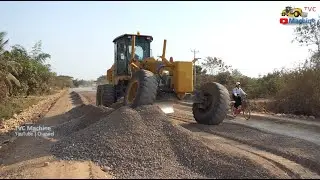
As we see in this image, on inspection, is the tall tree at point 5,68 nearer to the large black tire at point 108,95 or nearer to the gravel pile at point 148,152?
the large black tire at point 108,95

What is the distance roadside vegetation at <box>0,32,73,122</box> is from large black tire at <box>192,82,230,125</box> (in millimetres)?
8383

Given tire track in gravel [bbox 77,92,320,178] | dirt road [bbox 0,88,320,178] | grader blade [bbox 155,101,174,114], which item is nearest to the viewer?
dirt road [bbox 0,88,320,178]

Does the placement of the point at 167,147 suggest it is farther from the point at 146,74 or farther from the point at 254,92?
the point at 254,92

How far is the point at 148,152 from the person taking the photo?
317 inches

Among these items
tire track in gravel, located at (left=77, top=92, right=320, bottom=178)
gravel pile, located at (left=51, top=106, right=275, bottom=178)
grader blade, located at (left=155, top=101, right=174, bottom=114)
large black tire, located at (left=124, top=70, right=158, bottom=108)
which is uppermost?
large black tire, located at (left=124, top=70, right=158, bottom=108)

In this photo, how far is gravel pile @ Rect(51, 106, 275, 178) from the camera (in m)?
7.19

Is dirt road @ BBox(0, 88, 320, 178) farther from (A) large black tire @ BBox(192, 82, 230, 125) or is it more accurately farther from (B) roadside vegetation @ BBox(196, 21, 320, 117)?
(B) roadside vegetation @ BBox(196, 21, 320, 117)

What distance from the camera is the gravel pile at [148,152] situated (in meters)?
7.19

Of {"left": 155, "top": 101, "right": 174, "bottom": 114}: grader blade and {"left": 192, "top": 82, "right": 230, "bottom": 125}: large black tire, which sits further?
{"left": 155, "top": 101, "right": 174, "bottom": 114}: grader blade

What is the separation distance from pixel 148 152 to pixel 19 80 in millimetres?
26342

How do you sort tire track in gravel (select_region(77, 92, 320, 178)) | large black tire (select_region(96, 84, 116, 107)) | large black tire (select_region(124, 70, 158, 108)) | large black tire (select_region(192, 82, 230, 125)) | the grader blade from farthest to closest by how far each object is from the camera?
large black tire (select_region(96, 84, 116, 107))
the grader blade
large black tire (select_region(192, 82, 230, 125))
large black tire (select_region(124, 70, 158, 108))
tire track in gravel (select_region(77, 92, 320, 178))

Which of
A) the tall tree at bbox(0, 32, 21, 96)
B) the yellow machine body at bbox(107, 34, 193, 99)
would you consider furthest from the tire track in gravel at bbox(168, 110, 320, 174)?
the tall tree at bbox(0, 32, 21, 96)

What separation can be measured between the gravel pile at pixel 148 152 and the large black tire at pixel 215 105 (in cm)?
385

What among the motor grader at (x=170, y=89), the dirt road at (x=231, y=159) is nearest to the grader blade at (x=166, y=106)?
the motor grader at (x=170, y=89)
